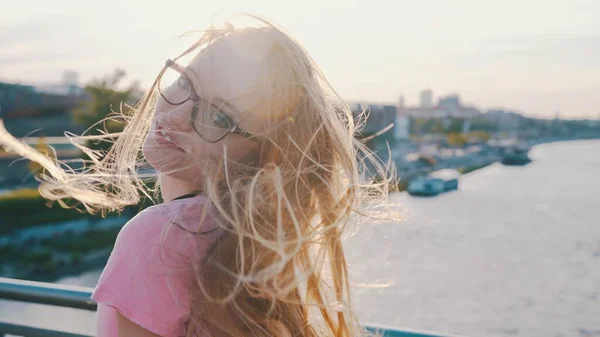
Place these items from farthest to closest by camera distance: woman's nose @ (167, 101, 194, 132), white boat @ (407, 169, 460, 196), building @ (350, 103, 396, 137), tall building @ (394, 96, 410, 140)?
1. tall building @ (394, 96, 410, 140)
2. white boat @ (407, 169, 460, 196)
3. building @ (350, 103, 396, 137)
4. woman's nose @ (167, 101, 194, 132)

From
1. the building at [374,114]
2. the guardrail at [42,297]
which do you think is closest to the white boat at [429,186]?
the building at [374,114]

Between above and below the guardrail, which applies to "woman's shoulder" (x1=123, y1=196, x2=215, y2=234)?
above

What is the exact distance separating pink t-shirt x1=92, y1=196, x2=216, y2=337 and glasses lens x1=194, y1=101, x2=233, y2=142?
0.28ft

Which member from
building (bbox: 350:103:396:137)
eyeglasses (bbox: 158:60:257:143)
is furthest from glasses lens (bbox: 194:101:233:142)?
building (bbox: 350:103:396:137)

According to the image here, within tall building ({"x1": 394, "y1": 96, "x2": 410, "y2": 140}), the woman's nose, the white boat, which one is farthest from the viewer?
tall building ({"x1": 394, "y1": 96, "x2": 410, "y2": 140})

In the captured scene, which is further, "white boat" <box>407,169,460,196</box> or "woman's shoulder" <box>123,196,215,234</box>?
"white boat" <box>407,169,460,196</box>

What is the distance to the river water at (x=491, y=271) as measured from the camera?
17.1m

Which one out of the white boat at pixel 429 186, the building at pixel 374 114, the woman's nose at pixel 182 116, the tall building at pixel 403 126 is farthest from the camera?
the tall building at pixel 403 126

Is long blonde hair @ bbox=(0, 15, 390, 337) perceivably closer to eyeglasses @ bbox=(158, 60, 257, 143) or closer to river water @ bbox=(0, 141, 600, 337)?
eyeglasses @ bbox=(158, 60, 257, 143)

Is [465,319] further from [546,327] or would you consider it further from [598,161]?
[598,161]

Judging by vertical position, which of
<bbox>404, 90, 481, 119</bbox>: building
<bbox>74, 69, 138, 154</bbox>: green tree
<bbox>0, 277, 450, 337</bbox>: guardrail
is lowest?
<bbox>404, 90, 481, 119</bbox>: building

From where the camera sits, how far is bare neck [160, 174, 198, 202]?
0.81 m

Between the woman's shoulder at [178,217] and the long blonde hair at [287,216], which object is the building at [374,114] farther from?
the woman's shoulder at [178,217]

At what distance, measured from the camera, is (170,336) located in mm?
705
